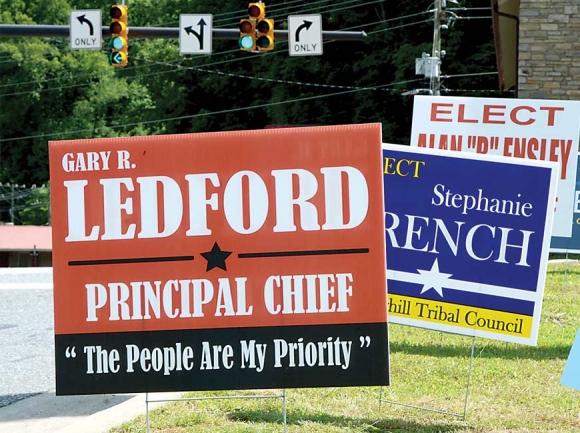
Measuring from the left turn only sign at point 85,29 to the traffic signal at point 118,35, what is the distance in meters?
0.29

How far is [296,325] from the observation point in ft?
16.6

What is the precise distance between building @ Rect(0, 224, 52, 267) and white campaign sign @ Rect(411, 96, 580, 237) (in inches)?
1715

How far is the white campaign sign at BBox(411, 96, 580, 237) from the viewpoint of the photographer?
10484 millimetres

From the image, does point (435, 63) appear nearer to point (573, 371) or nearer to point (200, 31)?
point (200, 31)

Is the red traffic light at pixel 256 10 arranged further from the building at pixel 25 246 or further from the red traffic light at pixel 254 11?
the building at pixel 25 246

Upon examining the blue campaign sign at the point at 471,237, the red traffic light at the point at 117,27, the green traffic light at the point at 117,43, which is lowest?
the blue campaign sign at the point at 471,237

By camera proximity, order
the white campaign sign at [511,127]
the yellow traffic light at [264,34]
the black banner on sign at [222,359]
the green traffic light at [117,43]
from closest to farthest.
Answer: the black banner on sign at [222,359] < the white campaign sign at [511,127] < the green traffic light at [117,43] < the yellow traffic light at [264,34]

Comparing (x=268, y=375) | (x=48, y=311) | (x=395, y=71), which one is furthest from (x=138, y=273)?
(x=395, y=71)

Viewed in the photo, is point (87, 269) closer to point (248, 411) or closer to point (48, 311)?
point (248, 411)

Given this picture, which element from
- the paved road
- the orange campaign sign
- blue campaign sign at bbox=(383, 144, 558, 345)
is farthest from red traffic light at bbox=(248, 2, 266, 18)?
the orange campaign sign

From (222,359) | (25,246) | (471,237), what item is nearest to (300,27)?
(471,237)

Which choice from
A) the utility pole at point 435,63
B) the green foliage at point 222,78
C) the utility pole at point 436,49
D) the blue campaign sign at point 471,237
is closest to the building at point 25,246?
the green foliage at point 222,78

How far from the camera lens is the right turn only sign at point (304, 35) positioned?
1958cm

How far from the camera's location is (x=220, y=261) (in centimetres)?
508
